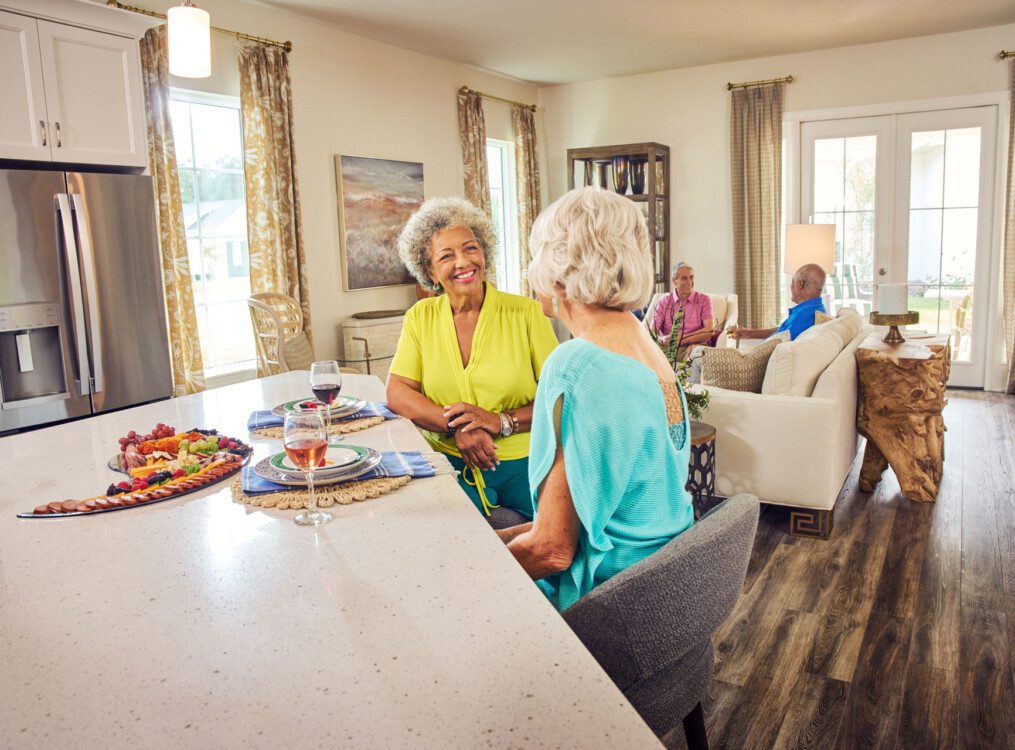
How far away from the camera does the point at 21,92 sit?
319 centimetres

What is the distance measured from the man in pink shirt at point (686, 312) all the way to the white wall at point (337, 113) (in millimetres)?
2093

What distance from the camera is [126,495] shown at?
146 centimetres

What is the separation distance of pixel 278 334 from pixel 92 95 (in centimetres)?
167

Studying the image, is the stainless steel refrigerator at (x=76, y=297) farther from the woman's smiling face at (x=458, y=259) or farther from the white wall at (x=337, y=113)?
the woman's smiling face at (x=458, y=259)

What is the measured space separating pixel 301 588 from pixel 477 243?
1570mm

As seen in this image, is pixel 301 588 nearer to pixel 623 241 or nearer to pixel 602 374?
pixel 602 374

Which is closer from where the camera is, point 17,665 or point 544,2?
point 17,665

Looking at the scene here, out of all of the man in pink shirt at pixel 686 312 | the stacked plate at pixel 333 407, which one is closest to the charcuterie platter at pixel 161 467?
the stacked plate at pixel 333 407

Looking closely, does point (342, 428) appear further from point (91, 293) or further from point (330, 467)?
point (91, 293)

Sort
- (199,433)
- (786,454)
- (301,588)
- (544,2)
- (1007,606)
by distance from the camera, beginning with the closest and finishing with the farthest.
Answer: (301,588)
(199,433)
(1007,606)
(786,454)
(544,2)

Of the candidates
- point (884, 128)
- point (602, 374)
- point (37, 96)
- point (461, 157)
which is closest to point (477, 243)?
point (602, 374)

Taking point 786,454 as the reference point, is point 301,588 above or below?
above

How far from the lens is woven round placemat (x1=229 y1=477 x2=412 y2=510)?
1.41 m

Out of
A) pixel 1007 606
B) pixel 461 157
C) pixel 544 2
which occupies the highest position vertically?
pixel 544 2
